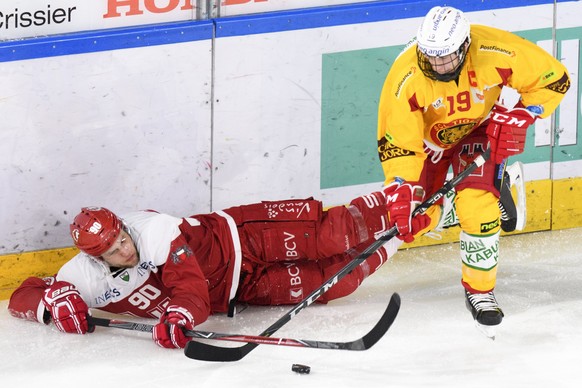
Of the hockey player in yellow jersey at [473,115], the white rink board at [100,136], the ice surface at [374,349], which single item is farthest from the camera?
the white rink board at [100,136]

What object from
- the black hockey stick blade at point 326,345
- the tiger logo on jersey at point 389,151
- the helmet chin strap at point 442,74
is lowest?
the black hockey stick blade at point 326,345

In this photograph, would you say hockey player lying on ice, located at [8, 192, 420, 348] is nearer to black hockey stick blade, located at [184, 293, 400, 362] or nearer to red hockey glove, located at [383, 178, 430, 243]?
black hockey stick blade, located at [184, 293, 400, 362]

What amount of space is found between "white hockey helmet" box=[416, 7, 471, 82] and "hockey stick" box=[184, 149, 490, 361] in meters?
0.38

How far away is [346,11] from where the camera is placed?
630cm

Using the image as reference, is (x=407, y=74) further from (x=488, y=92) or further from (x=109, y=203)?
(x=109, y=203)

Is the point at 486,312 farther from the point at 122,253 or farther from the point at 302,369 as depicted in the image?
the point at 122,253

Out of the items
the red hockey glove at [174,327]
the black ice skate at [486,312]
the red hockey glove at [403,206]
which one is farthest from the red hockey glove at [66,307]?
the black ice skate at [486,312]

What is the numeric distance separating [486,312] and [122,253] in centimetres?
131

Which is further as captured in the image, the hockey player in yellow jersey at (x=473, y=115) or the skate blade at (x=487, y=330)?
the skate blade at (x=487, y=330)

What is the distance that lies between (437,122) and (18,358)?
5.59 ft

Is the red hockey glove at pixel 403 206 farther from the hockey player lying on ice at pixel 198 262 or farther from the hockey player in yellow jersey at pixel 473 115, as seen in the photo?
the hockey player lying on ice at pixel 198 262

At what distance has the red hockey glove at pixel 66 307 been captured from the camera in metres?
5.53

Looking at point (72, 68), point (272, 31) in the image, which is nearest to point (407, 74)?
point (272, 31)

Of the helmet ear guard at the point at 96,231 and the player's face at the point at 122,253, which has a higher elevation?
the helmet ear guard at the point at 96,231
